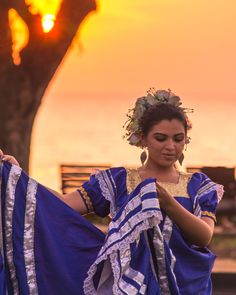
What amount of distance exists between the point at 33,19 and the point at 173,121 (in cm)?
936

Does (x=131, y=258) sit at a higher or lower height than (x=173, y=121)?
lower

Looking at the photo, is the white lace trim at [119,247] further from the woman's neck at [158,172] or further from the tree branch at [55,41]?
the tree branch at [55,41]

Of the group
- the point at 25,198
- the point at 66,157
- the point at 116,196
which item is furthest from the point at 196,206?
the point at 66,157

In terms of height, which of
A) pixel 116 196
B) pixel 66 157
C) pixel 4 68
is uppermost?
pixel 66 157

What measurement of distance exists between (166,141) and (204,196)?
322mm

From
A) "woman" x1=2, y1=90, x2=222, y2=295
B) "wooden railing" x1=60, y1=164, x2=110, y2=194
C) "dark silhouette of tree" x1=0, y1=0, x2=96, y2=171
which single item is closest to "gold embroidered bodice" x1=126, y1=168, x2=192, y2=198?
"woman" x1=2, y1=90, x2=222, y2=295

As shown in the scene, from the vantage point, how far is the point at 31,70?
15.1m

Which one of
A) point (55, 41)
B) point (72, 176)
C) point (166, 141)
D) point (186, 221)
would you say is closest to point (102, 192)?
point (166, 141)

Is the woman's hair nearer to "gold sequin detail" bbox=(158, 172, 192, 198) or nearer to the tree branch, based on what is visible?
"gold sequin detail" bbox=(158, 172, 192, 198)

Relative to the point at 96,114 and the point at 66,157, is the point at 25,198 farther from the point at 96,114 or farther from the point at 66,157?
the point at 96,114

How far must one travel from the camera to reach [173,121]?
594 centimetres

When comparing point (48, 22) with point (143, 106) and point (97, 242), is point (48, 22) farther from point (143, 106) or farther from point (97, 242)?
point (97, 242)

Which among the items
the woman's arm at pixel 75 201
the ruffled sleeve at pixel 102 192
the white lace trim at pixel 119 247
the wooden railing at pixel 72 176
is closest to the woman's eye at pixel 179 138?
the ruffled sleeve at pixel 102 192

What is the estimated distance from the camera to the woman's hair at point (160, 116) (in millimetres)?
5965
